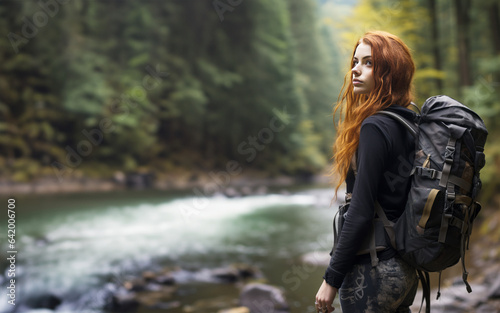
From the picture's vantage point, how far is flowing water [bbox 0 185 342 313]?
579 cm

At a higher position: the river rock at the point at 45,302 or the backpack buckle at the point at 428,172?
the backpack buckle at the point at 428,172

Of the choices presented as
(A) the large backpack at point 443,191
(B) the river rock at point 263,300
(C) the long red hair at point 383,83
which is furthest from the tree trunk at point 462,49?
(A) the large backpack at point 443,191

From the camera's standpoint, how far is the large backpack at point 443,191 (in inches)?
49.4

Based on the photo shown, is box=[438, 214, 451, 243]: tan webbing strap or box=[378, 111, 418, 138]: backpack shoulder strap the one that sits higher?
box=[378, 111, 418, 138]: backpack shoulder strap

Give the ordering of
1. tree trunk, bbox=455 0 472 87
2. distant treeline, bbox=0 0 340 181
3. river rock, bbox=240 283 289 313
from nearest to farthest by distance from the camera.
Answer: river rock, bbox=240 283 289 313
tree trunk, bbox=455 0 472 87
distant treeline, bbox=0 0 340 181

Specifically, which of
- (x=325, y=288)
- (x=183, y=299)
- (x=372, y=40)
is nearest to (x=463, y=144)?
(x=372, y=40)

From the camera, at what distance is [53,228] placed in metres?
8.30

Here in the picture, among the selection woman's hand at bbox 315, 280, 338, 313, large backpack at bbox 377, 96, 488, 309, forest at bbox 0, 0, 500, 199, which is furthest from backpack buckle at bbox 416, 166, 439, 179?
forest at bbox 0, 0, 500, 199

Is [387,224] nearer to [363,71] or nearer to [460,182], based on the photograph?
[460,182]

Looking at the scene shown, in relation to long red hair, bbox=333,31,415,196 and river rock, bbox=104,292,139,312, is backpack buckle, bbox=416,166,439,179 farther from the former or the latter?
river rock, bbox=104,292,139,312

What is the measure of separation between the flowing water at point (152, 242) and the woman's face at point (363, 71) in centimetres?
392

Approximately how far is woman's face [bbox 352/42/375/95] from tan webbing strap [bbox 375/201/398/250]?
38 centimetres

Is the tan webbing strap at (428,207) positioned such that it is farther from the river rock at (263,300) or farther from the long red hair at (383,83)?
the river rock at (263,300)

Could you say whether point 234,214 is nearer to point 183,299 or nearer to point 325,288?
point 183,299
